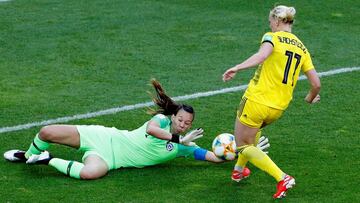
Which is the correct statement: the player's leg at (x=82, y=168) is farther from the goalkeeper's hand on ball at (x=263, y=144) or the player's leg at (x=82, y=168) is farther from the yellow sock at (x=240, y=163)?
the goalkeeper's hand on ball at (x=263, y=144)

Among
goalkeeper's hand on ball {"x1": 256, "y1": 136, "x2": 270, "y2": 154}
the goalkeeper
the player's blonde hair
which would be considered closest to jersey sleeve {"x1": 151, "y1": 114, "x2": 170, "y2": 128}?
the goalkeeper

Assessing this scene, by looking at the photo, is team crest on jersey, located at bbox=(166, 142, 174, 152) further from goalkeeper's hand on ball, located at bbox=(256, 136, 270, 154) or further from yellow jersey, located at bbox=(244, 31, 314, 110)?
yellow jersey, located at bbox=(244, 31, 314, 110)

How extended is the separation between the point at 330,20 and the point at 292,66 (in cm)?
704

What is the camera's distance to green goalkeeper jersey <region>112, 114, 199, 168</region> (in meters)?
9.77

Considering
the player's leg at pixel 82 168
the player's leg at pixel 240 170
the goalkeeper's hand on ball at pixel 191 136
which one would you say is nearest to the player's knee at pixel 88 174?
the player's leg at pixel 82 168

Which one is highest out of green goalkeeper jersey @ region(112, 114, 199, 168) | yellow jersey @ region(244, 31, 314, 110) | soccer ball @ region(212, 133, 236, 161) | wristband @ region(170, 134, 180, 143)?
yellow jersey @ region(244, 31, 314, 110)

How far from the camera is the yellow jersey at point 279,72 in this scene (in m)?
9.12

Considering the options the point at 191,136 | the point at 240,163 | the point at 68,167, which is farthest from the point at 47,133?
the point at 240,163

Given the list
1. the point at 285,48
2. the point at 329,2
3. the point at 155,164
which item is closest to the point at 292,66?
the point at 285,48

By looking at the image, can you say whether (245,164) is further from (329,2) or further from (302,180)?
(329,2)

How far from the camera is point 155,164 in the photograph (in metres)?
9.92

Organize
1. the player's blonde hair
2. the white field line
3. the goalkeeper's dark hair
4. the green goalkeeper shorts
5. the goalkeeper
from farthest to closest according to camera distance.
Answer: the white field line, the goalkeeper's dark hair, the green goalkeeper shorts, the goalkeeper, the player's blonde hair

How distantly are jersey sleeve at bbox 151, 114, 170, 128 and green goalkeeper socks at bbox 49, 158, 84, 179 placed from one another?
0.82 metres

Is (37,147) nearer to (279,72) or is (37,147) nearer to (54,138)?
(54,138)
